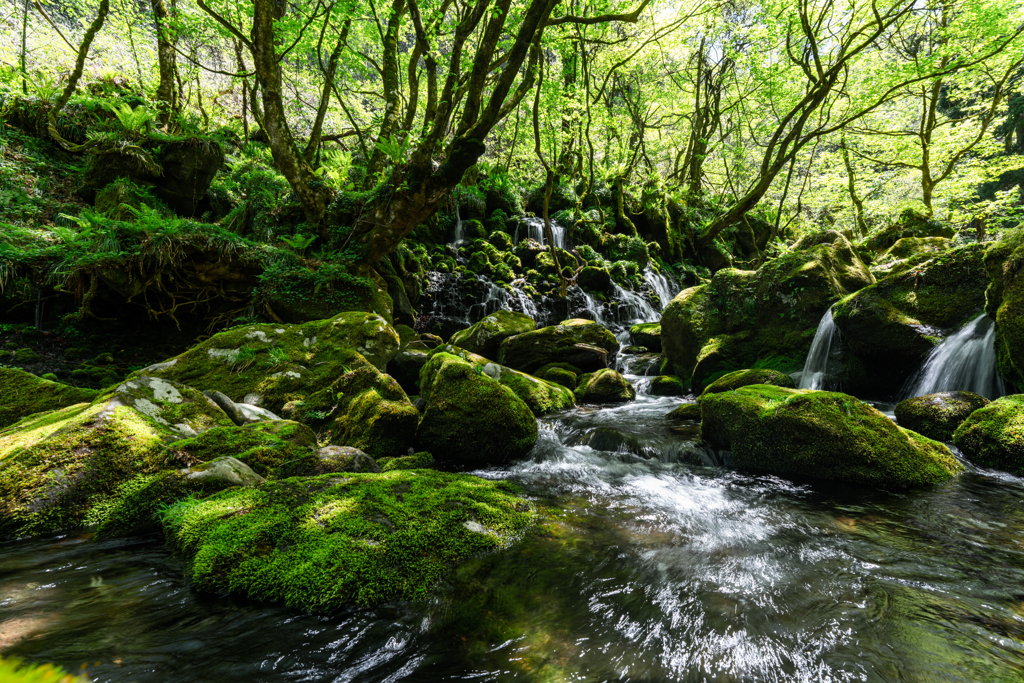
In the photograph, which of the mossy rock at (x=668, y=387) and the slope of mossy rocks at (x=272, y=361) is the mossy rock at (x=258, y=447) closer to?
the slope of mossy rocks at (x=272, y=361)

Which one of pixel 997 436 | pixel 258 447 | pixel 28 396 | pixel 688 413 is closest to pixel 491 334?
pixel 688 413

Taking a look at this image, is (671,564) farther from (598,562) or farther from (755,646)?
(755,646)

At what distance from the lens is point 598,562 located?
10.3 feet

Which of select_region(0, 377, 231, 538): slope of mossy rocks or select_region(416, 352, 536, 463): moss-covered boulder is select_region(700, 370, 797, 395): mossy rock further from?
select_region(0, 377, 231, 538): slope of mossy rocks

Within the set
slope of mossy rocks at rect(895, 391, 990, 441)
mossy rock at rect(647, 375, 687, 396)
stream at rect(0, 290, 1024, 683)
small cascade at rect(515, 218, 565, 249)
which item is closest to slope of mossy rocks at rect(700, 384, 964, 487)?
stream at rect(0, 290, 1024, 683)

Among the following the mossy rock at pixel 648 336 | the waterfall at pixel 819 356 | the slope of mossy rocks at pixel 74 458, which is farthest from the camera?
the mossy rock at pixel 648 336

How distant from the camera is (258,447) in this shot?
3.92 m

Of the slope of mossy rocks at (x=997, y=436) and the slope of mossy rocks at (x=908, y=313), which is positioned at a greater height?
the slope of mossy rocks at (x=908, y=313)

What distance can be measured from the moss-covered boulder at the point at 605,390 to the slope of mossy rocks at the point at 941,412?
451 cm

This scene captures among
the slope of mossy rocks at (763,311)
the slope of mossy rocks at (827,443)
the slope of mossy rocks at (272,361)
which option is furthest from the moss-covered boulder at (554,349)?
the slope of mossy rocks at (827,443)

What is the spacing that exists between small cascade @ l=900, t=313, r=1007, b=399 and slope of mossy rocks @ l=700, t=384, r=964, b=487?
2341 millimetres

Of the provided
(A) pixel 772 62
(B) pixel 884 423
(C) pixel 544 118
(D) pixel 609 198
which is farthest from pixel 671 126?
(B) pixel 884 423

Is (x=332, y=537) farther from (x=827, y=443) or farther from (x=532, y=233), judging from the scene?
(x=532, y=233)

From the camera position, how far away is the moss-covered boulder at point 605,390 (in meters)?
9.16
